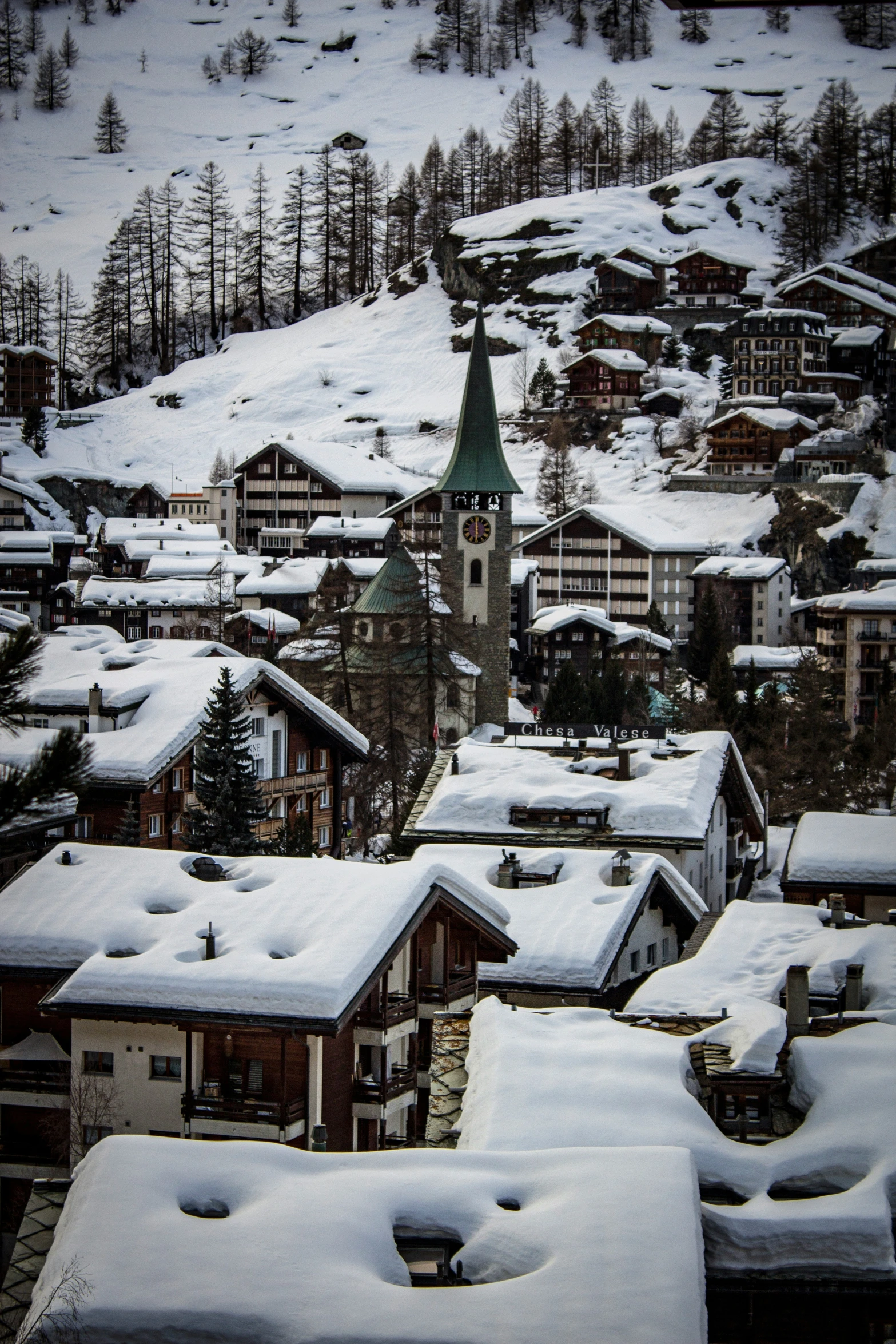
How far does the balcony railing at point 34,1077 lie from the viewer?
19656mm

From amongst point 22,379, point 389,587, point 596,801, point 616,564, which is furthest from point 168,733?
point 22,379

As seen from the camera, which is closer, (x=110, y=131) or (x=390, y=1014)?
(x=390, y=1014)

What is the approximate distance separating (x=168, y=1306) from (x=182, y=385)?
126831mm

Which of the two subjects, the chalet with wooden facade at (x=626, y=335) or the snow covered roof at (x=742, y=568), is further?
the chalet with wooden facade at (x=626, y=335)

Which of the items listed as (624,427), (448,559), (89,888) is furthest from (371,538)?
(89,888)

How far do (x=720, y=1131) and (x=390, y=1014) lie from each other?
176 inches

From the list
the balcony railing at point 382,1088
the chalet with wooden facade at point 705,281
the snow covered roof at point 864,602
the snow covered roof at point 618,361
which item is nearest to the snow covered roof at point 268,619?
the snow covered roof at point 864,602

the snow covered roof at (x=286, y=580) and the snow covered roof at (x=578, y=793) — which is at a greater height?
the snow covered roof at (x=578, y=793)

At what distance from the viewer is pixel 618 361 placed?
375ft

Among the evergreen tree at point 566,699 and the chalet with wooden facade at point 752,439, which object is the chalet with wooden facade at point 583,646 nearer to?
the evergreen tree at point 566,699

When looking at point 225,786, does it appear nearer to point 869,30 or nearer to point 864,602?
point 864,602

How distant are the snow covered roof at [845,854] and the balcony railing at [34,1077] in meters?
12.1

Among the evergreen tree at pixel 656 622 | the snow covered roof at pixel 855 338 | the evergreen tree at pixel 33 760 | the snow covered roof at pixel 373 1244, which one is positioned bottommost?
the evergreen tree at pixel 656 622

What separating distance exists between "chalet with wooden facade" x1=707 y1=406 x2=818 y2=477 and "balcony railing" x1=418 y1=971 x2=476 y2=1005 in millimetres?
85121
